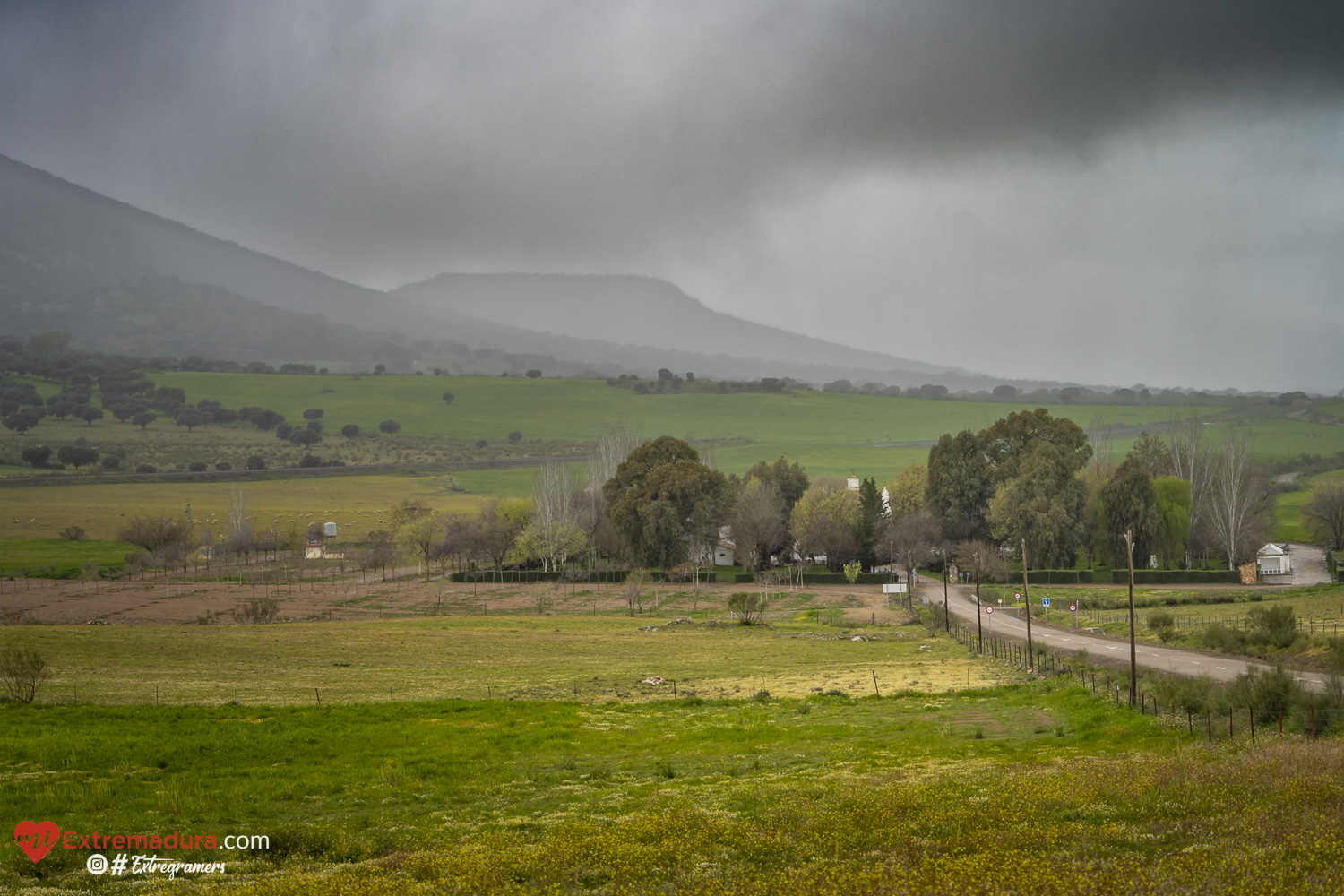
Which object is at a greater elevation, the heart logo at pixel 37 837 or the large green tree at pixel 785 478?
the large green tree at pixel 785 478

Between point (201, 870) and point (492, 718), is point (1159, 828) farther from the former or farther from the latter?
point (492, 718)

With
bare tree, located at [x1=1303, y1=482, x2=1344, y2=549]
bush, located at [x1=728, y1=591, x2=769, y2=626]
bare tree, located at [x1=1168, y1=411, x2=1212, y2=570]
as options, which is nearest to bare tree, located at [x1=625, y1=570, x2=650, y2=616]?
bush, located at [x1=728, y1=591, x2=769, y2=626]

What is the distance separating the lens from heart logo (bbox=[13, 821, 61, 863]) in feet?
41.1

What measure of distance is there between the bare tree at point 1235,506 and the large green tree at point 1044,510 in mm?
12690

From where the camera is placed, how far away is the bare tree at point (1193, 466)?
82.8 m

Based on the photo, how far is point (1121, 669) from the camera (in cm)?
3206

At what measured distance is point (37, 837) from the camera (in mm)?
12969

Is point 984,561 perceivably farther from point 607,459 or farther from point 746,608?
point 607,459

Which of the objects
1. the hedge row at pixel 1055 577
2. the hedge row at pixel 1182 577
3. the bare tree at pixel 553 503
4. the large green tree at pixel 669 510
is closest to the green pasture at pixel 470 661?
the large green tree at pixel 669 510

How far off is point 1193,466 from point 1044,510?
89.3 ft

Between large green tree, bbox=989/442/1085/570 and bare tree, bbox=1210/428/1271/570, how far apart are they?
1269 cm

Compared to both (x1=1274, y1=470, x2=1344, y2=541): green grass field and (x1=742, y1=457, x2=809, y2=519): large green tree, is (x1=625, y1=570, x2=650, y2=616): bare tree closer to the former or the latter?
(x1=742, y1=457, x2=809, y2=519): large green tree

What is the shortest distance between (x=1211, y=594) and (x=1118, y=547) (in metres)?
13.8

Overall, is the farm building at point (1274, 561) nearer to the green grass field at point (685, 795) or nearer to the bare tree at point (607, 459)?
the green grass field at point (685, 795)
